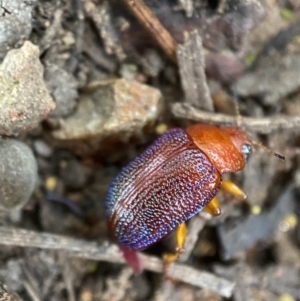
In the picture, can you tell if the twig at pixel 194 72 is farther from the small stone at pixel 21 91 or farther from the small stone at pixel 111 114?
the small stone at pixel 21 91

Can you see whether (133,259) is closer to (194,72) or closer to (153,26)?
(194,72)

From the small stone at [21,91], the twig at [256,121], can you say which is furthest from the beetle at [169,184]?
the small stone at [21,91]

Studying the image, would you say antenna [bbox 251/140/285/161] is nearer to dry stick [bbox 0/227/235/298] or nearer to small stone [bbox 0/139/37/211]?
dry stick [bbox 0/227/235/298]

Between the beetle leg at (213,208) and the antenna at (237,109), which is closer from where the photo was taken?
the beetle leg at (213,208)

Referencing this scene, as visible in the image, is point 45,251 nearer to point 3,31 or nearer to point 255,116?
point 3,31

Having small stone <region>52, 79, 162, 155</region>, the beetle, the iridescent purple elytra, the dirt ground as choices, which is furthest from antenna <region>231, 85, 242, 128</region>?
small stone <region>52, 79, 162, 155</region>

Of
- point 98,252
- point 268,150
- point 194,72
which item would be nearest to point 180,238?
point 98,252

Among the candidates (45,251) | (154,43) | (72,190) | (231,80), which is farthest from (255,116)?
(45,251)
